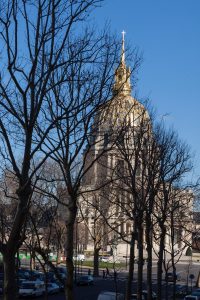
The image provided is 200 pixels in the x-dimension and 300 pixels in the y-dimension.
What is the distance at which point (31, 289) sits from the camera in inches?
1873

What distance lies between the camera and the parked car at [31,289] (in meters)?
47.2

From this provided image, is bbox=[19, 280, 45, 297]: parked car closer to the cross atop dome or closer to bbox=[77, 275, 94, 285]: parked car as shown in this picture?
bbox=[77, 275, 94, 285]: parked car

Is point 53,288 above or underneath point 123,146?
underneath

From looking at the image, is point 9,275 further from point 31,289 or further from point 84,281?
point 84,281

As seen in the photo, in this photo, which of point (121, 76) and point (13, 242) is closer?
point (13, 242)

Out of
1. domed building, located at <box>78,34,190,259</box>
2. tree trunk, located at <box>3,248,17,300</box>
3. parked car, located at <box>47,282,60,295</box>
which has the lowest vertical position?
parked car, located at <box>47,282,60,295</box>

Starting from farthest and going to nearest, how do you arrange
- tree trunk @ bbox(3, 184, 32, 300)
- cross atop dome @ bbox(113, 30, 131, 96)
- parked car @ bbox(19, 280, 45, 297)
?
1. parked car @ bbox(19, 280, 45, 297)
2. cross atop dome @ bbox(113, 30, 131, 96)
3. tree trunk @ bbox(3, 184, 32, 300)

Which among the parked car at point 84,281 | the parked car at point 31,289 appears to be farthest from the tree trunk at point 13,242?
the parked car at point 84,281

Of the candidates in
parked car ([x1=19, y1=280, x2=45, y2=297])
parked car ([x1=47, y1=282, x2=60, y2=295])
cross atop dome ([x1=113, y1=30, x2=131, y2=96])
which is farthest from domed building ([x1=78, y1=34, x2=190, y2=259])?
parked car ([x1=47, y1=282, x2=60, y2=295])

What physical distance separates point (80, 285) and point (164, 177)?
33.0m

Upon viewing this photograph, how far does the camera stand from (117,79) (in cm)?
1702

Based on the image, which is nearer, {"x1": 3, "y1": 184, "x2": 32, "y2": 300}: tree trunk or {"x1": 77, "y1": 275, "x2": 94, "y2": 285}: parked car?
{"x1": 3, "y1": 184, "x2": 32, "y2": 300}: tree trunk

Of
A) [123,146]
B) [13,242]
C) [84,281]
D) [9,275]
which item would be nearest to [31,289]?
[84,281]

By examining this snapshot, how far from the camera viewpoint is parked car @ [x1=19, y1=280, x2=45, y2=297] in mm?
A: 47250
